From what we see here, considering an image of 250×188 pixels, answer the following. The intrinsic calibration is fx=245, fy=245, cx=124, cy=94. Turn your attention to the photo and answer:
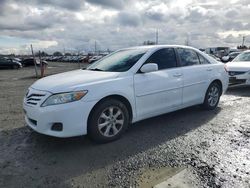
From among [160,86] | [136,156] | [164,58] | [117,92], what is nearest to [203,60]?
[164,58]

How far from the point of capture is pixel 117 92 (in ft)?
12.9

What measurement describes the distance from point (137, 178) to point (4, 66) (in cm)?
3172

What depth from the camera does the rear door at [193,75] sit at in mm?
5141

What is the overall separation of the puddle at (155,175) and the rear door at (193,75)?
2258 millimetres

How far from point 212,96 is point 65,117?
3864 millimetres

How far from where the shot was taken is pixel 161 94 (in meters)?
4.59

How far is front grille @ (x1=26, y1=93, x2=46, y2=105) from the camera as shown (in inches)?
145

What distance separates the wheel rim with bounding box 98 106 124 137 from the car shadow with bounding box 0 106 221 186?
0.19 metres

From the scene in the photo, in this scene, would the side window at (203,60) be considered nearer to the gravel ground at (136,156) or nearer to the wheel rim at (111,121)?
the gravel ground at (136,156)

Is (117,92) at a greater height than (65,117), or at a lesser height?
greater

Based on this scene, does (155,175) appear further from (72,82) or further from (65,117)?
(72,82)

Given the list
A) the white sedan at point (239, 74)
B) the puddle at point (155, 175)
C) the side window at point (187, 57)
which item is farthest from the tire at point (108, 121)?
the white sedan at point (239, 74)

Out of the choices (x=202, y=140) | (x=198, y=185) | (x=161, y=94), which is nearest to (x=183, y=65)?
(x=161, y=94)

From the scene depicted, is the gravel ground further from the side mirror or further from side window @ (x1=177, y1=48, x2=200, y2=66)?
side window @ (x1=177, y1=48, x2=200, y2=66)
